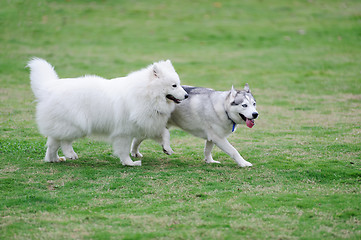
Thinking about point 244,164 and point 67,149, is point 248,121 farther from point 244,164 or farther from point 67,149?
point 67,149

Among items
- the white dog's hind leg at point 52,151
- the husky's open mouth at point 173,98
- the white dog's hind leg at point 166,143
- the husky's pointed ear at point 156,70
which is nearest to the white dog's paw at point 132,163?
the white dog's hind leg at point 166,143

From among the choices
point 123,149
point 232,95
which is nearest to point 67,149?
point 123,149

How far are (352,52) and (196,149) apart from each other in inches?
746

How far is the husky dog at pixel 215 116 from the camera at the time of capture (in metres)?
9.22

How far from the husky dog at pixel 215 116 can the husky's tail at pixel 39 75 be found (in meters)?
2.82

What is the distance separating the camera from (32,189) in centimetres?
809

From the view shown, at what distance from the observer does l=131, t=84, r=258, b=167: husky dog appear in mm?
9219

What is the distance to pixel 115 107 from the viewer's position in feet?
30.8

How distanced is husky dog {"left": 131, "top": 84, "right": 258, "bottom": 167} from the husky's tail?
2.82m

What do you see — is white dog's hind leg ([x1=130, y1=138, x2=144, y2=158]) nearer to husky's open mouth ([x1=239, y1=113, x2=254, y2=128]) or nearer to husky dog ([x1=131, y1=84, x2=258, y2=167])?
husky dog ([x1=131, y1=84, x2=258, y2=167])

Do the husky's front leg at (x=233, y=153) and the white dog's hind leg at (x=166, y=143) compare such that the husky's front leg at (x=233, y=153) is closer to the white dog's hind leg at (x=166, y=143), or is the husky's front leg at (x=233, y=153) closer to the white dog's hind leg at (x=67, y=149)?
the white dog's hind leg at (x=166, y=143)

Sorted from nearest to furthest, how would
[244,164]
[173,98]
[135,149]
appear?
1. [173,98]
2. [244,164]
3. [135,149]

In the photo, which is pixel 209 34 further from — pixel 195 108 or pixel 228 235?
pixel 228 235

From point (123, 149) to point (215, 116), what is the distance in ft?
6.76
